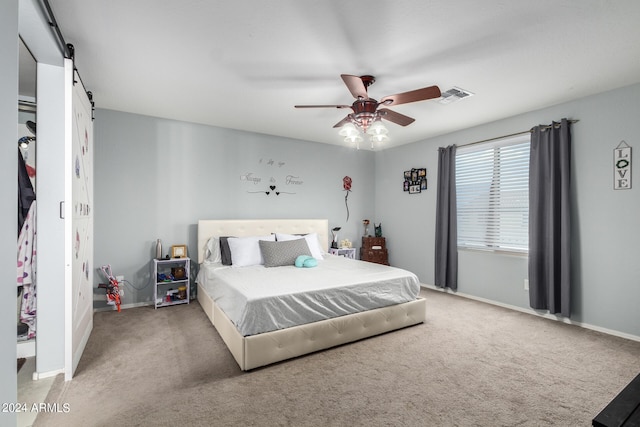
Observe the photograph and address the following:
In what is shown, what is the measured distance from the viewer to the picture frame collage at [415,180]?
16.4 feet

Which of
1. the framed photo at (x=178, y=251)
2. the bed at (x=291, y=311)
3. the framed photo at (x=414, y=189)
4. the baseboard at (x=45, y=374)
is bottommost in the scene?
the baseboard at (x=45, y=374)

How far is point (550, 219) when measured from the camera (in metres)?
3.36

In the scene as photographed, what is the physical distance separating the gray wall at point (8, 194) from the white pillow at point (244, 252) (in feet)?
8.63

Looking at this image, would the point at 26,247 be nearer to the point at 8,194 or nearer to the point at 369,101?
the point at 8,194

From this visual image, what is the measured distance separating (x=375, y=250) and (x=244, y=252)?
255cm

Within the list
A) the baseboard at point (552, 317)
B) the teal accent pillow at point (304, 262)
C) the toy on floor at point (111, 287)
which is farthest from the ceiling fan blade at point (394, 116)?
the toy on floor at point (111, 287)

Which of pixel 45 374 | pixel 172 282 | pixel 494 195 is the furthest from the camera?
pixel 494 195

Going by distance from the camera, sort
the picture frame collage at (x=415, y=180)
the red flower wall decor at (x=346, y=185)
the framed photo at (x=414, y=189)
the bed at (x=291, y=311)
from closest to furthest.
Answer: the bed at (x=291, y=311)
the picture frame collage at (x=415, y=180)
the framed photo at (x=414, y=189)
the red flower wall decor at (x=346, y=185)

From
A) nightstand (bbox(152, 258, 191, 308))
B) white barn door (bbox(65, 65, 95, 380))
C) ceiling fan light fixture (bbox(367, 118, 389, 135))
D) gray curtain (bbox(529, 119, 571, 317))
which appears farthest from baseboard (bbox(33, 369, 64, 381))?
gray curtain (bbox(529, 119, 571, 317))

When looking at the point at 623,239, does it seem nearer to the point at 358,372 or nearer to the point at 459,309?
the point at 459,309

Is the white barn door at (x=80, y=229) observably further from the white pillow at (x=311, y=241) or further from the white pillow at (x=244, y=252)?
the white pillow at (x=311, y=241)

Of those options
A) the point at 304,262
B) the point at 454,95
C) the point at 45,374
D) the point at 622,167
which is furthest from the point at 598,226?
the point at 45,374

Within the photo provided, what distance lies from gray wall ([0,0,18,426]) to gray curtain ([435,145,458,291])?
4583mm

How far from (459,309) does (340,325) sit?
1975mm
